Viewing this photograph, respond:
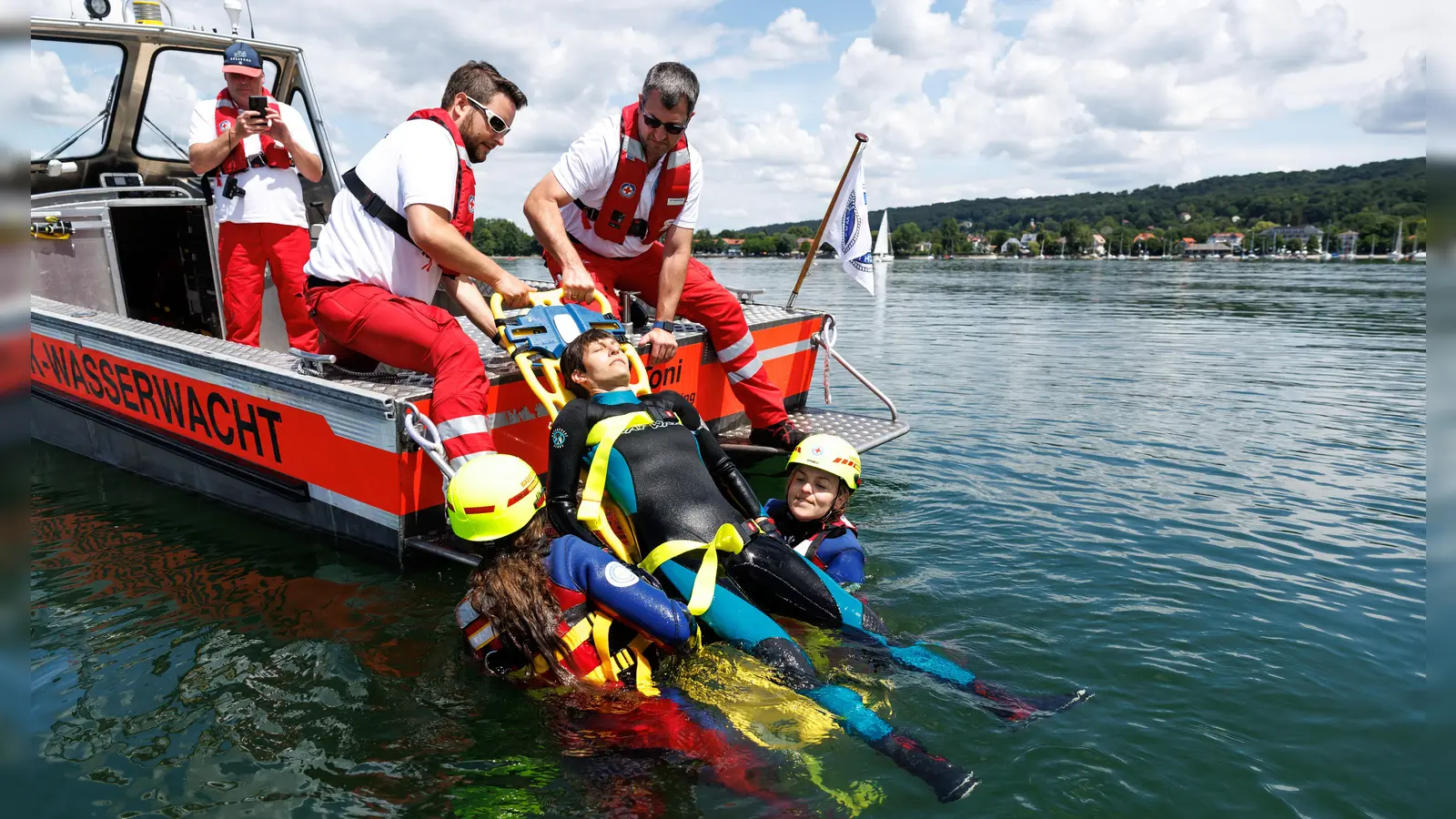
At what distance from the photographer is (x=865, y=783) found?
3057 mm

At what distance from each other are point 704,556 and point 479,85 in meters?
2.80

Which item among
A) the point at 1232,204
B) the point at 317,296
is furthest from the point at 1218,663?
the point at 1232,204

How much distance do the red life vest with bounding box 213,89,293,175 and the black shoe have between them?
3931 mm

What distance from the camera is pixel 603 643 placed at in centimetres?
341

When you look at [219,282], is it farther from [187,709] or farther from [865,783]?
[865,783]

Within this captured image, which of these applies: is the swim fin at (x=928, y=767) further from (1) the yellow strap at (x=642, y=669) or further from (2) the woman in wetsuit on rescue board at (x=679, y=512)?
(1) the yellow strap at (x=642, y=669)

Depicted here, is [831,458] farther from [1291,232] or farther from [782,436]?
[1291,232]

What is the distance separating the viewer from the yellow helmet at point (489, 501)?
133 inches

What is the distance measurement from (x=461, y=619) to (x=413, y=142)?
243cm

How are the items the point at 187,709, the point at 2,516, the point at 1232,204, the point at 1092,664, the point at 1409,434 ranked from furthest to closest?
the point at 1232,204 < the point at 1409,434 < the point at 1092,664 < the point at 187,709 < the point at 2,516

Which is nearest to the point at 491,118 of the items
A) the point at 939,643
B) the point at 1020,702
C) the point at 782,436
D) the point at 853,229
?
the point at 782,436

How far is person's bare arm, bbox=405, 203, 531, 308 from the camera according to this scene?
4.36 meters

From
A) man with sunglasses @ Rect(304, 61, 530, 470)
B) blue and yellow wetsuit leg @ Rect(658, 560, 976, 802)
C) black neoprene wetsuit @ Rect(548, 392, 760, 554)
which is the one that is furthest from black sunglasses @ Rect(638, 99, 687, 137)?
blue and yellow wetsuit leg @ Rect(658, 560, 976, 802)

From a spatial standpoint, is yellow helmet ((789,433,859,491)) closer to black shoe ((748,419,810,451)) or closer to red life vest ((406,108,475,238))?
black shoe ((748,419,810,451))
